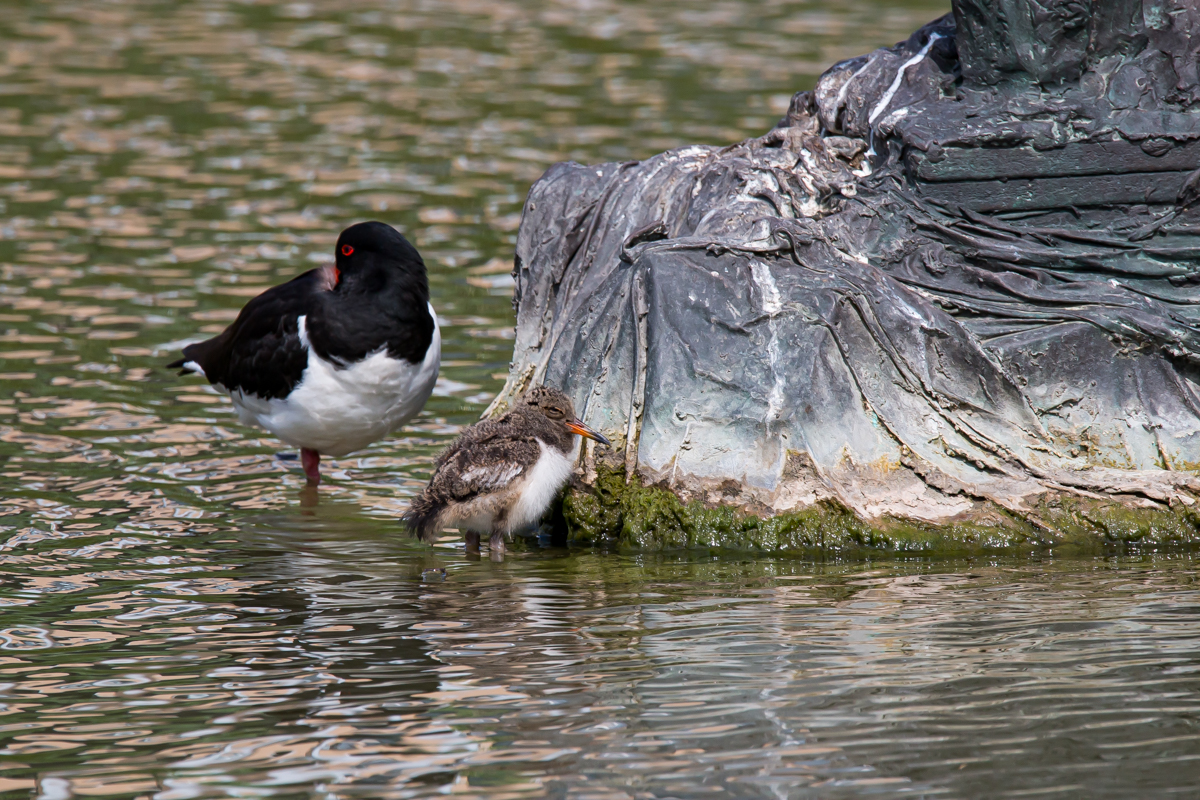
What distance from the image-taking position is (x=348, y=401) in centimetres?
839

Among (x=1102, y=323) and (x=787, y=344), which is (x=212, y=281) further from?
(x=1102, y=323)

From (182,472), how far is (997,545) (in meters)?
4.73

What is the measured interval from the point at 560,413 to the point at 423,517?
0.86 meters

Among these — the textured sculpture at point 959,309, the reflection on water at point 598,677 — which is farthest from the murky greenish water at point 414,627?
the textured sculpture at point 959,309

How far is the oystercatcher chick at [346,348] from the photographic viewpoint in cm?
827

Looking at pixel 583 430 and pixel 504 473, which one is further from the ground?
pixel 583 430

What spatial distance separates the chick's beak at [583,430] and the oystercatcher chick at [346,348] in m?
1.23

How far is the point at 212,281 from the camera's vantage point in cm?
1255

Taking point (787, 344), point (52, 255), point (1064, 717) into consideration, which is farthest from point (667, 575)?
point (52, 255)

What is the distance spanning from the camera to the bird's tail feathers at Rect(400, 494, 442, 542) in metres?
7.43

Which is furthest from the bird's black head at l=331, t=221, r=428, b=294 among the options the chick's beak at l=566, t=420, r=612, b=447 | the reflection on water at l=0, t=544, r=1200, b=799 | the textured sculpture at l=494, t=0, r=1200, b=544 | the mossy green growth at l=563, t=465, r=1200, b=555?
the mossy green growth at l=563, t=465, r=1200, b=555

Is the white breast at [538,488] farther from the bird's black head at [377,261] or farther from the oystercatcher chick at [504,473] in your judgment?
the bird's black head at [377,261]

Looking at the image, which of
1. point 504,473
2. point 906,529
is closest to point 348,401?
point 504,473

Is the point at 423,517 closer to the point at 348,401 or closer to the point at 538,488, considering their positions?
the point at 538,488
